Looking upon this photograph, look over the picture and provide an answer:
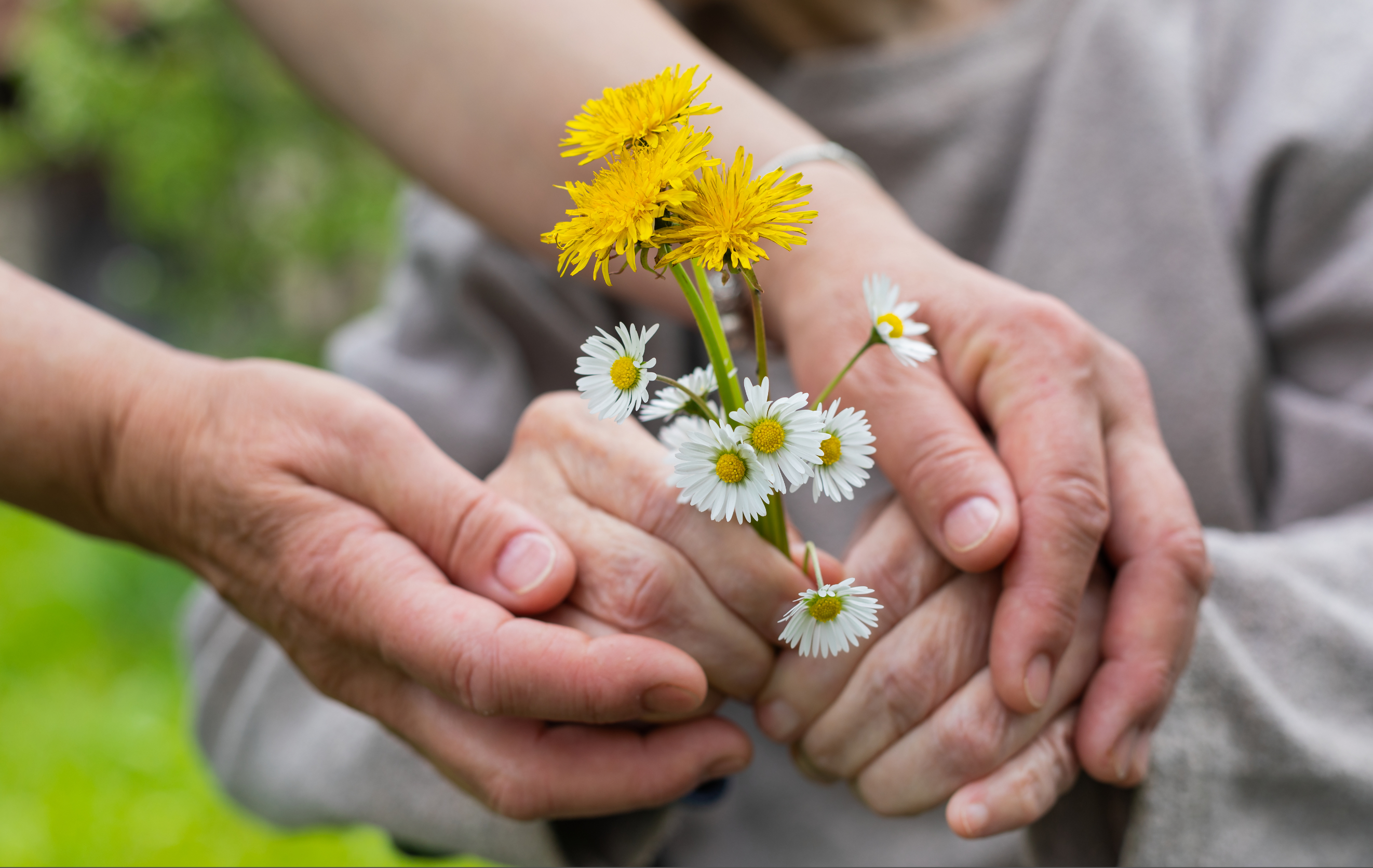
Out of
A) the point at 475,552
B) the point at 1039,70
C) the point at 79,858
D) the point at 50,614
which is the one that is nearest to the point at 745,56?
the point at 1039,70

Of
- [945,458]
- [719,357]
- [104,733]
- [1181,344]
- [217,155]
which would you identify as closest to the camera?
[719,357]

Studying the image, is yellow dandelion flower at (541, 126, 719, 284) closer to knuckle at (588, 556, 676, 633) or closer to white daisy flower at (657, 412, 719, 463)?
white daisy flower at (657, 412, 719, 463)

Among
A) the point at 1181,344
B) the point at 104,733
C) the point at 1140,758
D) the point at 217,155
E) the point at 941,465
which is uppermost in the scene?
the point at 1181,344

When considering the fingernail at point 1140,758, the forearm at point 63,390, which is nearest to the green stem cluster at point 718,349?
the fingernail at point 1140,758

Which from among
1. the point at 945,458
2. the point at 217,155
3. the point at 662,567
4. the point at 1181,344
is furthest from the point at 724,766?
the point at 217,155

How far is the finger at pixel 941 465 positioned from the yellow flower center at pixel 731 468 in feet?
0.67

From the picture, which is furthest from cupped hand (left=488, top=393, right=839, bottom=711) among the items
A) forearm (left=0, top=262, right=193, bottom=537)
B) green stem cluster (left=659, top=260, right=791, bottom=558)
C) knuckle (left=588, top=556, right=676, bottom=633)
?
forearm (left=0, top=262, right=193, bottom=537)

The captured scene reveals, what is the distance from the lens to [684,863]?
83cm

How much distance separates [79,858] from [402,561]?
1.46 meters

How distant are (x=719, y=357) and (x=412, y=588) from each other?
26 cm

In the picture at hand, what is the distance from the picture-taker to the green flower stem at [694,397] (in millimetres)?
487

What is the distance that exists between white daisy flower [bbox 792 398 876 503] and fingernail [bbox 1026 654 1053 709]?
0.78ft

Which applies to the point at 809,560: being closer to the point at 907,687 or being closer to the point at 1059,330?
the point at 907,687

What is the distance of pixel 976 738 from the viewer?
611 mm
